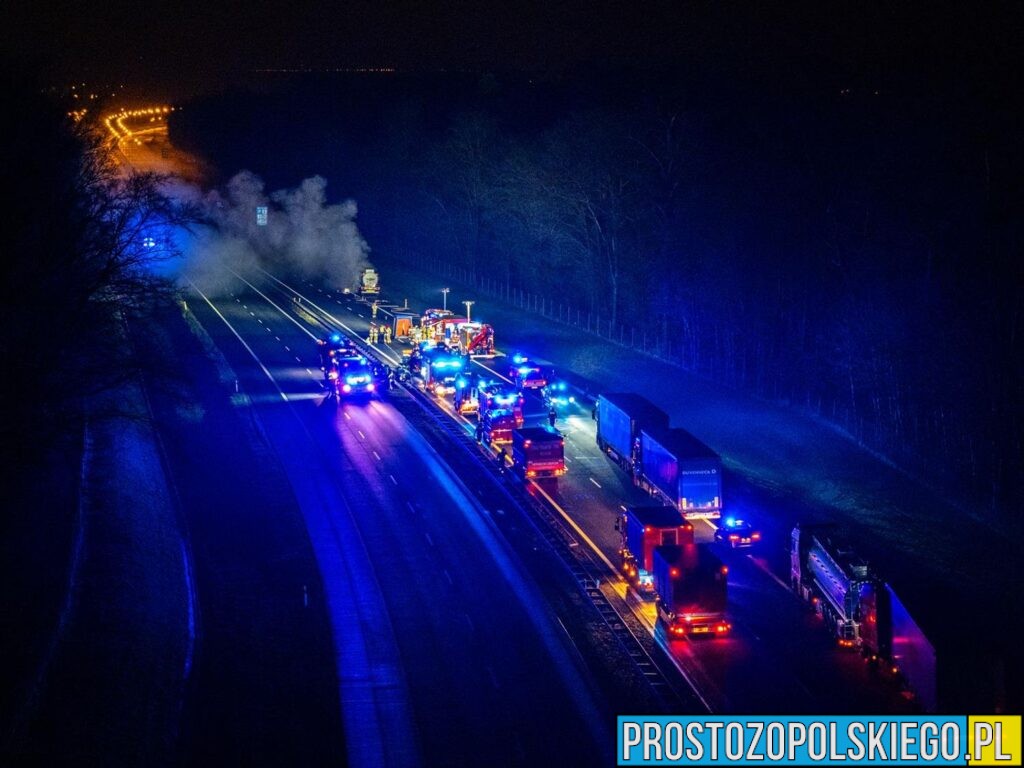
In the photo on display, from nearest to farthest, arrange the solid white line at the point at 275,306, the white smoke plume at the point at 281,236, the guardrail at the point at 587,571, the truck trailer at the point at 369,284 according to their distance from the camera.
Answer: the guardrail at the point at 587,571 < the solid white line at the point at 275,306 < the truck trailer at the point at 369,284 < the white smoke plume at the point at 281,236

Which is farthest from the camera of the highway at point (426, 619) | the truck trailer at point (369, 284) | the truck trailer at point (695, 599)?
the truck trailer at point (369, 284)

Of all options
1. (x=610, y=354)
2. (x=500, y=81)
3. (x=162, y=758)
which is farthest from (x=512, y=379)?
(x=500, y=81)

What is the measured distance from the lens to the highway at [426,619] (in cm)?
2111

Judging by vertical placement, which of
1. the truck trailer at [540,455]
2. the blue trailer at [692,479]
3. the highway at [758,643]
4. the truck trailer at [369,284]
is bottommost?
the highway at [758,643]

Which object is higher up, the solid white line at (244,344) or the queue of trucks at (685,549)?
the solid white line at (244,344)

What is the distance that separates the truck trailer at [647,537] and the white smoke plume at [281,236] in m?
74.2

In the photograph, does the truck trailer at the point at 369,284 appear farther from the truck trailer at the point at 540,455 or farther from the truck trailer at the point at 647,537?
the truck trailer at the point at 647,537

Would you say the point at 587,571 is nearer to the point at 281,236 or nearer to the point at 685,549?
the point at 685,549

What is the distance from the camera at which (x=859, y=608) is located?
81.8ft

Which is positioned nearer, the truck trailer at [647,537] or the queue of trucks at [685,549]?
the queue of trucks at [685,549]

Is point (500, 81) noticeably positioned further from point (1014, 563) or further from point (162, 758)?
point (162, 758)

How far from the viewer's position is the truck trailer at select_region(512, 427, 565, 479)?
39188 millimetres

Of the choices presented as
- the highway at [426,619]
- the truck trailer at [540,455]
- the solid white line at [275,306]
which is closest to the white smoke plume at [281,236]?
the solid white line at [275,306]

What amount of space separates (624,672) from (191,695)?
9386 mm
